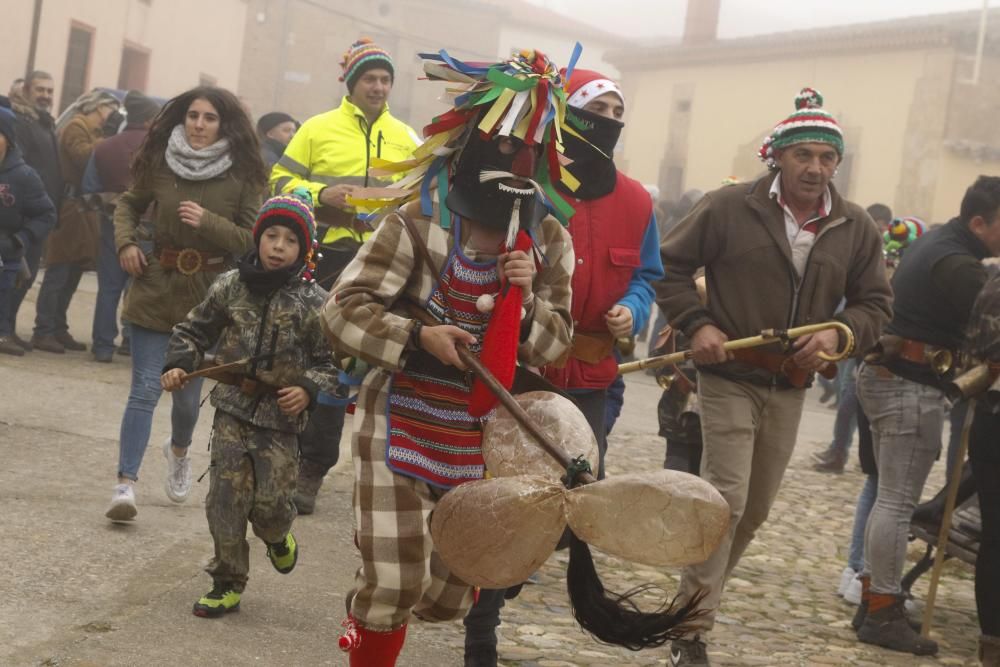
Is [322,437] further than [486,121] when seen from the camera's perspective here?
Yes

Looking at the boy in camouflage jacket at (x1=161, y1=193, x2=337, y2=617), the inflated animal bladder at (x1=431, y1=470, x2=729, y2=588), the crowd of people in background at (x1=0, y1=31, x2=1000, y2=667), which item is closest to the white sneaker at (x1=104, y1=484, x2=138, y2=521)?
the crowd of people in background at (x1=0, y1=31, x2=1000, y2=667)

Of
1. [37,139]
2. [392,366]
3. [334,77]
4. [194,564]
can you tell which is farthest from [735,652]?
[334,77]

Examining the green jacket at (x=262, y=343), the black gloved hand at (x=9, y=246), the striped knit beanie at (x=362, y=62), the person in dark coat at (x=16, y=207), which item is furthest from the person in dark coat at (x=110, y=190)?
→ the green jacket at (x=262, y=343)

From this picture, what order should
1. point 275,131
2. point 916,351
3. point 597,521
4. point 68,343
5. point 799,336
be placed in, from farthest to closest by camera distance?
point 275,131, point 68,343, point 916,351, point 799,336, point 597,521

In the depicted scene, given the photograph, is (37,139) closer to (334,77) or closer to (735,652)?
(735,652)

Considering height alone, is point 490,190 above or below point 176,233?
above

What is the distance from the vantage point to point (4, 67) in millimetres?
25406

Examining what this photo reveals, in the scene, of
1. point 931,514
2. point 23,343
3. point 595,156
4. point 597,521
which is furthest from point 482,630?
point 23,343

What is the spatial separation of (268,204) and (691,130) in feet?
137

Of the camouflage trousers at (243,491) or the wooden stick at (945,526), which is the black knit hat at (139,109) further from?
the wooden stick at (945,526)

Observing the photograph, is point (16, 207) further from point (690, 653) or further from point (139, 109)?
point (690, 653)

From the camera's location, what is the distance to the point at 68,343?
1257 centimetres

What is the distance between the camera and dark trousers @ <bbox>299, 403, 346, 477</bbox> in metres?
7.73

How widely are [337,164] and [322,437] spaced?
1389 millimetres
